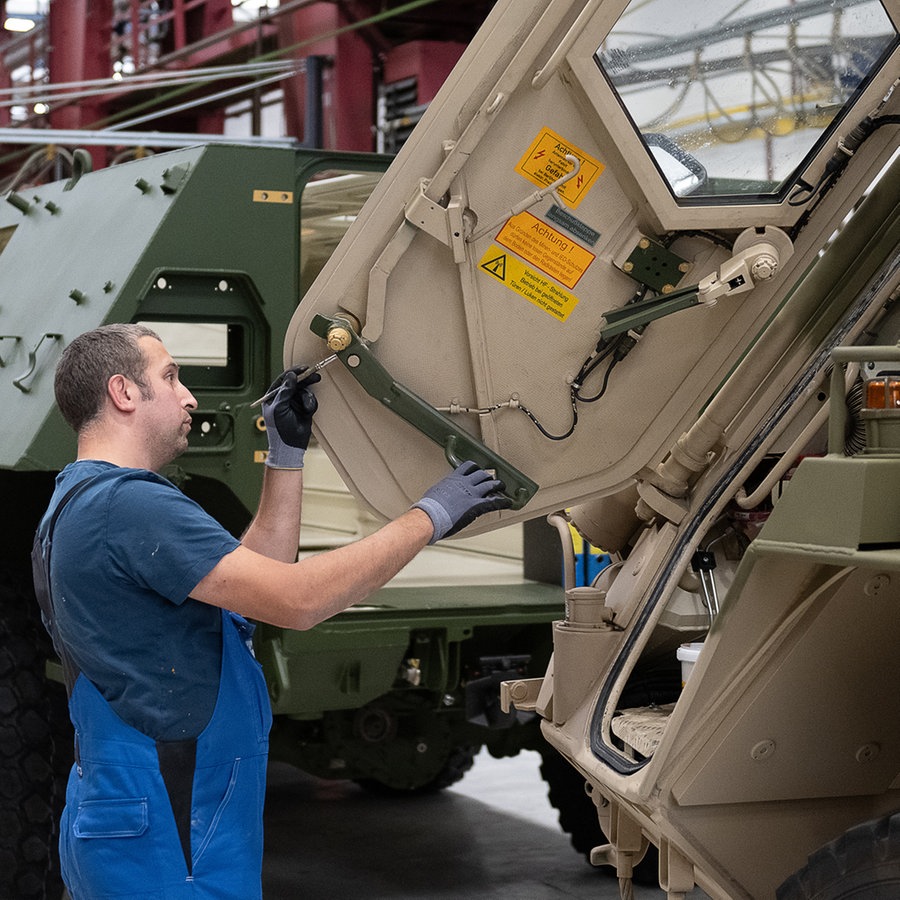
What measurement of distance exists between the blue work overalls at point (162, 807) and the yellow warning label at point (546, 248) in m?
0.98

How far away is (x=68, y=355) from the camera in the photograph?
112 inches

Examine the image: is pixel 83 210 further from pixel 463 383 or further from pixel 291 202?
pixel 463 383

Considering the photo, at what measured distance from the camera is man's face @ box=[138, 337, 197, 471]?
2834 millimetres

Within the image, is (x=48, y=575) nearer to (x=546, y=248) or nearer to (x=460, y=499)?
(x=460, y=499)

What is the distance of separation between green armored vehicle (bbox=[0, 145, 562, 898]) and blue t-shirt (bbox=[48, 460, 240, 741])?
63.0 inches

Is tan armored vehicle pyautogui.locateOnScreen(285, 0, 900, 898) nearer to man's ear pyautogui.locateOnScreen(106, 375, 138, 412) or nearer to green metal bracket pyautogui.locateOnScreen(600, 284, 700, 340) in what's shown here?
green metal bracket pyautogui.locateOnScreen(600, 284, 700, 340)

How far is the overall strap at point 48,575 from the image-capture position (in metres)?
2.75

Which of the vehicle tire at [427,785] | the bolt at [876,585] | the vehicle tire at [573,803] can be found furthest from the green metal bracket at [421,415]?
the vehicle tire at [427,785]

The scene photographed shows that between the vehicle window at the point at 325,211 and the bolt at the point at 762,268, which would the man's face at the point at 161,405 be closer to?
the bolt at the point at 762,268

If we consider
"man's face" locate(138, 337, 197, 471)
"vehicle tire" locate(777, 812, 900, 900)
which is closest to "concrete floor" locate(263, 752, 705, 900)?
"vehicle tire" locate(777, 812, 900, 900)

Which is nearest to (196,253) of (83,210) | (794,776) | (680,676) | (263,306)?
(263,306)

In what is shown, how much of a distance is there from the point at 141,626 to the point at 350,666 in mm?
1948

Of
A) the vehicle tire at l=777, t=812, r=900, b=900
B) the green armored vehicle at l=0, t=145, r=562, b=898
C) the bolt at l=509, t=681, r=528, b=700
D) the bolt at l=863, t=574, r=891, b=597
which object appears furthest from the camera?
the green armored vehicle at l=0, t=145, r=562, b=898

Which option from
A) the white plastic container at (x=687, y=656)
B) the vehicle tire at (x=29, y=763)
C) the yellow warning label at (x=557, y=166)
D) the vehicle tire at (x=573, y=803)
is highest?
the yellow warning label at (x=557, y=166)
